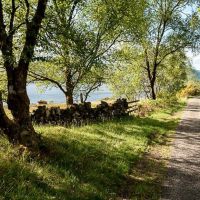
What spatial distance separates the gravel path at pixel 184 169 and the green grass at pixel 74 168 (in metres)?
0.84

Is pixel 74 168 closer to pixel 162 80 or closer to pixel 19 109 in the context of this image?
pixel 19 109

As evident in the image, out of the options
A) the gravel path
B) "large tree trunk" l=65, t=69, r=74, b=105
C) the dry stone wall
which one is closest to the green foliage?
"large tree trunk" l=65, t=69, r=74, b=105

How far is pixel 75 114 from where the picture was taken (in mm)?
26469

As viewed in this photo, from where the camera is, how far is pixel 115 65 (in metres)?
35.9

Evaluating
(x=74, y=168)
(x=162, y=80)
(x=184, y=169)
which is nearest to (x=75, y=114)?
(x=184, y=169)

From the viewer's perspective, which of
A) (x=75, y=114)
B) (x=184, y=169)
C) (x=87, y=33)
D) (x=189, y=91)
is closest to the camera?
(x=184, y=169)

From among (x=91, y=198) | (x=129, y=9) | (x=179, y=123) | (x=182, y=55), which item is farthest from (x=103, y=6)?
(x=182, y=55)

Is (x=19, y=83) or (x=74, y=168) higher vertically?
(x=19, y=83)

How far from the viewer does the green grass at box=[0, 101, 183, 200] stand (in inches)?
465

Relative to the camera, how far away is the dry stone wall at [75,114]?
24031 mm

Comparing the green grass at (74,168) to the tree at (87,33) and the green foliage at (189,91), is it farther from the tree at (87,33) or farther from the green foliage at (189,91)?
the green foliage at (189,91)

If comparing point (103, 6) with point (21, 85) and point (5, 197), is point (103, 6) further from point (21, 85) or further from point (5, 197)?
point (5, 197)

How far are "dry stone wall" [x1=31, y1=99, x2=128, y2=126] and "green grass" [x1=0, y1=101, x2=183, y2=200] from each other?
2.75 m

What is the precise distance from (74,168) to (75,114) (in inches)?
461
